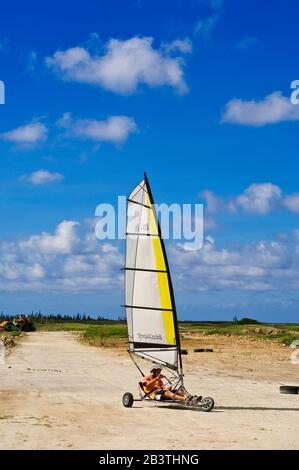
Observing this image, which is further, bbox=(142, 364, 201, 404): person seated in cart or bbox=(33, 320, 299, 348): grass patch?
bbox=(33, 320, 299, 348): grass patch

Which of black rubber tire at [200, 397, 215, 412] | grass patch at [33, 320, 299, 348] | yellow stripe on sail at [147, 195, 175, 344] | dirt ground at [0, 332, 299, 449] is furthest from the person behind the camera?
grass patch at [33, 320, 299, 348]

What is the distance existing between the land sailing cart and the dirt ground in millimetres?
1503

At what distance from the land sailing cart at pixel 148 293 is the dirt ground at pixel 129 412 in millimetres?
1503

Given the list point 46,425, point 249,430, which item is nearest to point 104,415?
point 46,425

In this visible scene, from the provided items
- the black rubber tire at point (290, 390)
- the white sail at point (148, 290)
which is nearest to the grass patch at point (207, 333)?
the black rubber tire at point (290, 390)

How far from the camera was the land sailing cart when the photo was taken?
1938 cm

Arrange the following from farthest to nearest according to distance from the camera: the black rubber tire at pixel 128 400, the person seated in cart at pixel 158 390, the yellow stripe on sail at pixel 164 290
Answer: the yellow stripe on sail at pixel 164 290 < the person seated in cart at pixel 158 390 < the black rubber tire at pixel 128 400

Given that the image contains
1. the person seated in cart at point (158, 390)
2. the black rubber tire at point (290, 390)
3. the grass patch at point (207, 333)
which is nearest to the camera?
the person seated in cart at point (158, 390)

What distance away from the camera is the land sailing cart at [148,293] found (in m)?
19.4

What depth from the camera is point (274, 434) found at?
47.9 feet

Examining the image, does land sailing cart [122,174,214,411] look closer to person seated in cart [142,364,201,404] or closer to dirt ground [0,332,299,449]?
person seated in cart [142,364,201,404]

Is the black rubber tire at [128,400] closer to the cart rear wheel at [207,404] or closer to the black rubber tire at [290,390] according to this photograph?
the cart rear wheel at [207,404]

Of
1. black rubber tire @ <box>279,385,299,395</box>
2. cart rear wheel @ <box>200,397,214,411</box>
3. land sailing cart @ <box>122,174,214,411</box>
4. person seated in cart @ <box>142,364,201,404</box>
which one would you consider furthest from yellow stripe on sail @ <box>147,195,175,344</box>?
black rubber tire @ <box>279,385,299,395</box>
